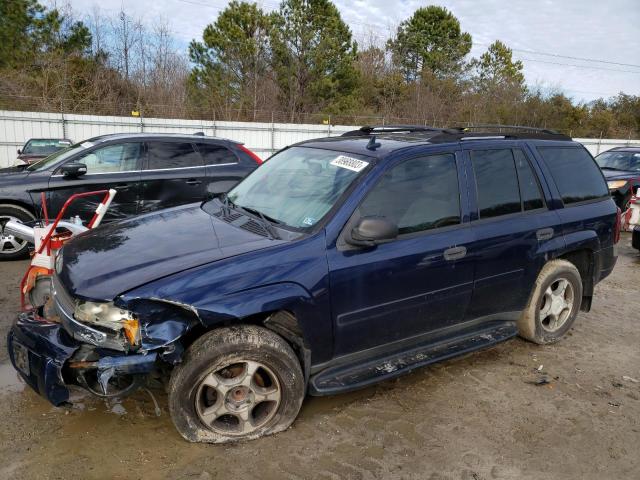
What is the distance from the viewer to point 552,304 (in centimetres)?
435

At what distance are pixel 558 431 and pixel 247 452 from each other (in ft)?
6.58

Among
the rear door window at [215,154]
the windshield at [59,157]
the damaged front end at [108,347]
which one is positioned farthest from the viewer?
the rear door window at [215,154]

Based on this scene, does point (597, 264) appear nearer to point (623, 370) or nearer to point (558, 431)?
point (623, 370)

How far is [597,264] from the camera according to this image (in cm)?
456

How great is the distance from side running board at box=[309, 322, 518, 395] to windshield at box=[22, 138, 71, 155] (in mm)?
13441

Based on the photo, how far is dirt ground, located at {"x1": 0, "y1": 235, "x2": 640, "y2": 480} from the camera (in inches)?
106

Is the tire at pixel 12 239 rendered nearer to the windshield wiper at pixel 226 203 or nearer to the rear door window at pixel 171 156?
the rear door window at pixel 171 156

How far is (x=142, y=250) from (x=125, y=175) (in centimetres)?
421

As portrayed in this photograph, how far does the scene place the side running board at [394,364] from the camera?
3002 mm

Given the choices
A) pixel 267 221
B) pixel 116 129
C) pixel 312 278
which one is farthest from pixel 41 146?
pixel 312 278

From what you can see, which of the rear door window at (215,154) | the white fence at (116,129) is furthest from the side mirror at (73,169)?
the white fence at (116,129)

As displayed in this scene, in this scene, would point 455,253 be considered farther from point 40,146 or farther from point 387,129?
point 40,146

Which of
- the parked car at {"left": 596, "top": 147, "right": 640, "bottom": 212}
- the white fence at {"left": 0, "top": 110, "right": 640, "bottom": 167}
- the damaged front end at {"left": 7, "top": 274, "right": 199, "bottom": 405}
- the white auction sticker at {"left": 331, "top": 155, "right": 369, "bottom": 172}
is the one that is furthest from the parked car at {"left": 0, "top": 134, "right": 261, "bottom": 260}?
the white fence at {"left": 0, "top": 110, "right": 640, "bottom": 167}

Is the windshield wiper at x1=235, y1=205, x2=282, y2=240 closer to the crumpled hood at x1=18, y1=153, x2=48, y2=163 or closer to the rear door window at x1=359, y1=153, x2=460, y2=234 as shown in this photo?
the rear door window at x1=359, y1=153, x2=460, y2=234
